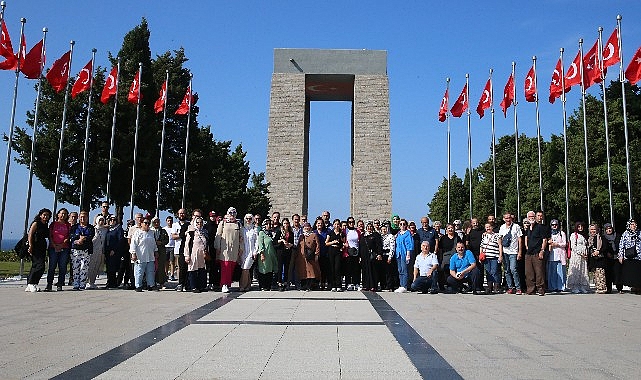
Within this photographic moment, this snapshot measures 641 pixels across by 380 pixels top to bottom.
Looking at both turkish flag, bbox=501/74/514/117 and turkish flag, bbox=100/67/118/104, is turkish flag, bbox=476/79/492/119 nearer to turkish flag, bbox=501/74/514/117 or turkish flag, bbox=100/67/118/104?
turkish flag, bbox=501/74/514/117

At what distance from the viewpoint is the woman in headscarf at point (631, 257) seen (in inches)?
491

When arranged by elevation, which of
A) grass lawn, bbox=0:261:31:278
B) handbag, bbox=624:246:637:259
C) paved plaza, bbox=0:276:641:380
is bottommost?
paved plaza, bbox=0:276:641:380

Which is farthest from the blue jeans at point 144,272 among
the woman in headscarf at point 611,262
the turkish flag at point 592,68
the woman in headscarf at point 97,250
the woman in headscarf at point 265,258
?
the turkish flag at point 592,68

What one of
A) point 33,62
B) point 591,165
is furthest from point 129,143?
point 591,165

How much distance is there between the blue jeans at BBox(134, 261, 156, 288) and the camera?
40.2 ft

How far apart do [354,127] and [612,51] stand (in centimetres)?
1607

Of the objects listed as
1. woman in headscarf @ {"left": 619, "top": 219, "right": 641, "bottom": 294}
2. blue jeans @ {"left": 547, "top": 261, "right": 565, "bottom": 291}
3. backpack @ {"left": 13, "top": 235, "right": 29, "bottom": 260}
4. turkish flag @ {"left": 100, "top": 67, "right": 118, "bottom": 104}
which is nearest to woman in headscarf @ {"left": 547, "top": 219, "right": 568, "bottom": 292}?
blue jeans @ {"left": 547, "top": 261, "right": 565, "bottom": 291}

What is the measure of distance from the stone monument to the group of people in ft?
54.0

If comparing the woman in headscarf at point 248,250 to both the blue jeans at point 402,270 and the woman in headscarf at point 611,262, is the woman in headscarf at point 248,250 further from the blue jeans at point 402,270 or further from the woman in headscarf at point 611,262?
the woman in headscarf at point 611,262

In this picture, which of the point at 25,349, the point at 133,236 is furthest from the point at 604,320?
the point at 133,236

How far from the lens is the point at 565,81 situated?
1812cm

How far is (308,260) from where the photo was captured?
12.7m

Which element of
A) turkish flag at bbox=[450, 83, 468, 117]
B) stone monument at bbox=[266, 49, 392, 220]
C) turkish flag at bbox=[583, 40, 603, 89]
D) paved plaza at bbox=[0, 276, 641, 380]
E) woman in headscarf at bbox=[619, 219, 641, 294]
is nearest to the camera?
paved plaza at bbox=[0, 276, 641, 380]

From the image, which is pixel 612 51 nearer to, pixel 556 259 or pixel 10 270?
pixel 556 259
